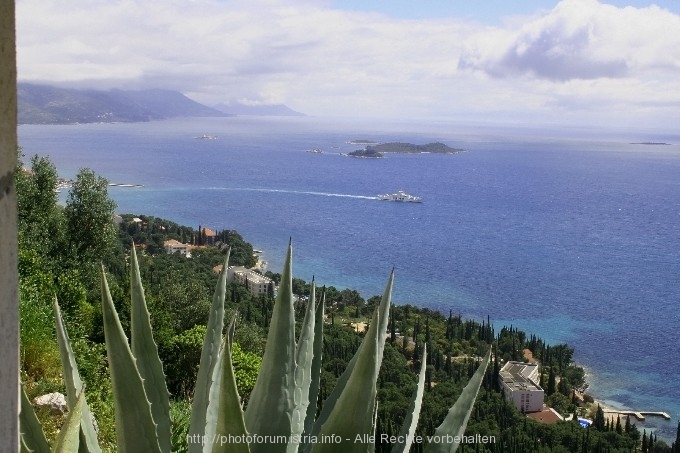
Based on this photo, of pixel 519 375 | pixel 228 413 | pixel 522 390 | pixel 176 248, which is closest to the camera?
pixel 228 413

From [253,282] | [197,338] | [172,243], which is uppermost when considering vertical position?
[197,338]

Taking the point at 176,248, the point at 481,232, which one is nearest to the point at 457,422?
the point at 176,248

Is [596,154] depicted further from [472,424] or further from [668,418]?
[472,424]

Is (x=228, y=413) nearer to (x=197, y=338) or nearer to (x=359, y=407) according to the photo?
(x=359, y=407)

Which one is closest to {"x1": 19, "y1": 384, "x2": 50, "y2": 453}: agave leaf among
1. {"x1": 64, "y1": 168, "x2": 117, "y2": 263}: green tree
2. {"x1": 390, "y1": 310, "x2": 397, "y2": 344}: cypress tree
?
{"x1": 64, "y1": 168, "x2": 117, "y2": 263}: green tree

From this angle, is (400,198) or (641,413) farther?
(400,198)

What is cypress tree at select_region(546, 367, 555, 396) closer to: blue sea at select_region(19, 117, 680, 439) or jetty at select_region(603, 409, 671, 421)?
jetty at select_region(603, 409, 671, 421)
